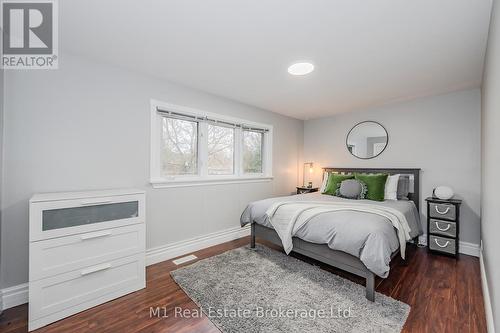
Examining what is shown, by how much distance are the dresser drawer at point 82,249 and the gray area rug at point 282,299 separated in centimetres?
63

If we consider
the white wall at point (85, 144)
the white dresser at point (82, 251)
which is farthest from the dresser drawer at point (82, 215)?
the white wall at point (85, 144)

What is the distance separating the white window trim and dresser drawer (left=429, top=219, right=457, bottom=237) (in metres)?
2.49

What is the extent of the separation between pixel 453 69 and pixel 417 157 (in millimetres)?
1457

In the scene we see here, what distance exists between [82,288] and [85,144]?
1337mm

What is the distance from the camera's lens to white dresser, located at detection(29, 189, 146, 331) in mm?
1644

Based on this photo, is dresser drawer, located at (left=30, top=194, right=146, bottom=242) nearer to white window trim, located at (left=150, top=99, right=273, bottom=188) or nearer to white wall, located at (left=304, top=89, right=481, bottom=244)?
white window trim, located at (left=150, top=99, right=273, bottom=188)

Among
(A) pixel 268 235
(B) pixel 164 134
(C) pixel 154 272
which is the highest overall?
(B) pixel 164 134

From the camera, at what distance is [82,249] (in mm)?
1825

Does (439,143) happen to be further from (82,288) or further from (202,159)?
(82,288)

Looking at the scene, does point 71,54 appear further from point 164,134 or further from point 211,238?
point 211,238

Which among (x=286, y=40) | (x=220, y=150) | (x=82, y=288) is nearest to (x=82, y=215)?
(x=82, y=288)

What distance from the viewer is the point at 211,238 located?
128 inches

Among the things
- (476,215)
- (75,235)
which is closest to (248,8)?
(75,235)

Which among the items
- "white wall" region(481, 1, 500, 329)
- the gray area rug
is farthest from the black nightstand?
"white wall" region(481, 1, 500, 329)
